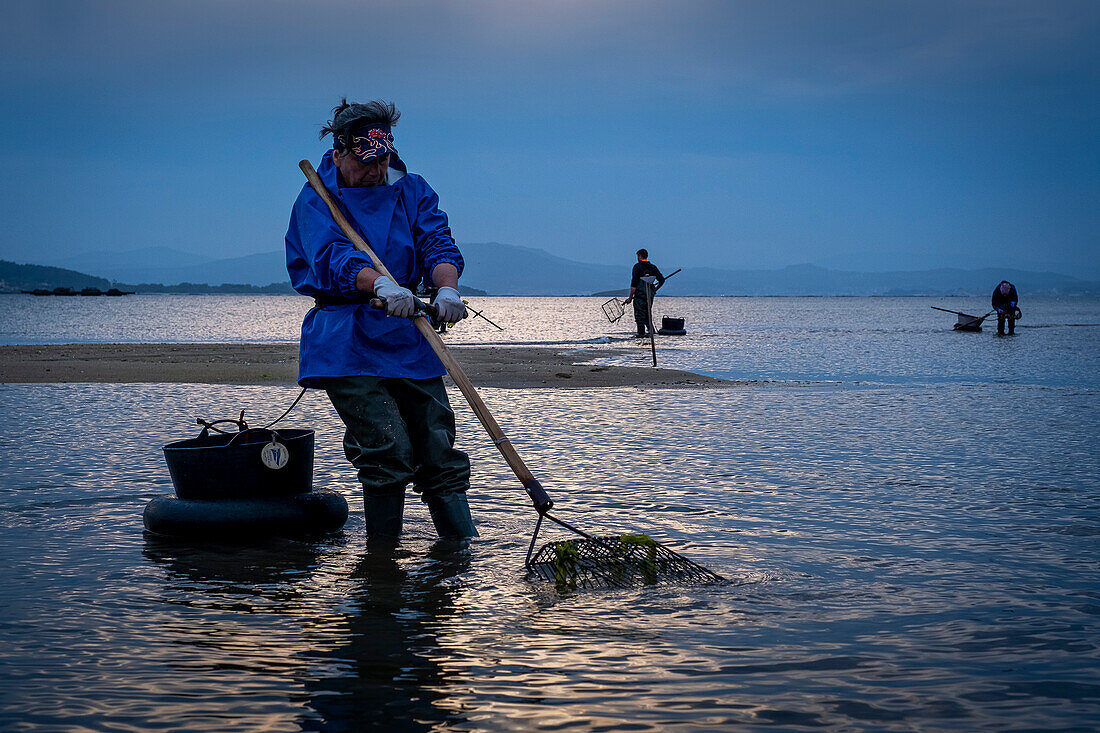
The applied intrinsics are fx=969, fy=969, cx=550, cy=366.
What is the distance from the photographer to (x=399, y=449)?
436cm

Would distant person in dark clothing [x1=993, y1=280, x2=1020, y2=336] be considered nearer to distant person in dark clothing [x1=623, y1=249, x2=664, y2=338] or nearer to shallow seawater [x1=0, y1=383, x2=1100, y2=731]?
distant person in dark clothing [x1=623, y1=249, x2=664, y2=338]

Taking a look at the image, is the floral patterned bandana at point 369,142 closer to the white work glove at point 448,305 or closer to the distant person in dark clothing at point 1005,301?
the white work glove at point 448,305

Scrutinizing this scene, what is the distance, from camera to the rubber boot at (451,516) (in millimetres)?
4598

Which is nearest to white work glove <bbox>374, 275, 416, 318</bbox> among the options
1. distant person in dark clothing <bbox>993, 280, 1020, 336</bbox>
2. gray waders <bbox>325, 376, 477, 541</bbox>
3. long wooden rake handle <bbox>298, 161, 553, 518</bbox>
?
long wooden rake handle <bbox>298, 161, 553, 518</bbox>

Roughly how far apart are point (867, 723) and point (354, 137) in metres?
3.14

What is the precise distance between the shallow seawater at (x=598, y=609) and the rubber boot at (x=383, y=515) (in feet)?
0.45

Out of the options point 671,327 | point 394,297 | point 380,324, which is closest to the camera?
point 394,297

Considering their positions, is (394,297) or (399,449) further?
(399,449)

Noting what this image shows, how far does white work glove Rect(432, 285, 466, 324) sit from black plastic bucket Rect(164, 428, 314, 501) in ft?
3.70

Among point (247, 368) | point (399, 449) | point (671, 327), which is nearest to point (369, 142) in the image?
point (399, 449)

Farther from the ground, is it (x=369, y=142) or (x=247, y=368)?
(x=369, y=142)

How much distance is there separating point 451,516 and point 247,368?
40.5ft

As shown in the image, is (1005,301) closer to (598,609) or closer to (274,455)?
(274,455)

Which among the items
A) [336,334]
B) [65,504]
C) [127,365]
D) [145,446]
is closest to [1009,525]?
[336,334]
